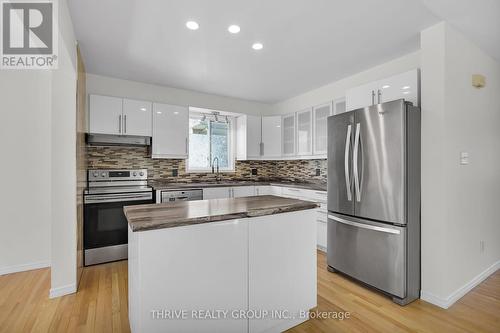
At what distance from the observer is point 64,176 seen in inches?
95.5

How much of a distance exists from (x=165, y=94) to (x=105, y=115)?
100 centimetres

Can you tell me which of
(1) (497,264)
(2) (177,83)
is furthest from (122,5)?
(1) (497,264)

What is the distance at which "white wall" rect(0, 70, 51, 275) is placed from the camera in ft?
9.78

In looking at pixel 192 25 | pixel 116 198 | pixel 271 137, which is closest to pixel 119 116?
pixel 116 198

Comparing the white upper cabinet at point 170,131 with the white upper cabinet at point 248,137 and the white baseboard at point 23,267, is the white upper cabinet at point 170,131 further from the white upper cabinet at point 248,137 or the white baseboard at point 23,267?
the white baseboard at point 23,267

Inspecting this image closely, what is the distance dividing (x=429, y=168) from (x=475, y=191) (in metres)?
0.79

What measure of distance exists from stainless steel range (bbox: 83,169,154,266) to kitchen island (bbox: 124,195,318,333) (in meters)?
1.75

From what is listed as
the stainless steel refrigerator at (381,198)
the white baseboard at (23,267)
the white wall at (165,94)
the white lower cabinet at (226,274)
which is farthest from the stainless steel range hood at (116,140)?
the stainless steel refrigerator at (381,198)

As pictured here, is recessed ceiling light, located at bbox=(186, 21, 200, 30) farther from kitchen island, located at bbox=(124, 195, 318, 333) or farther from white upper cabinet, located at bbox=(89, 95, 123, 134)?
white upper cabinet, located at bbox=(89, 95, 123, 134)

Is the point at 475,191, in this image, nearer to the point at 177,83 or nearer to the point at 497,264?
the point at 497,264

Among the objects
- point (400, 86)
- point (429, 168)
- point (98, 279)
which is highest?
point (400, 86)

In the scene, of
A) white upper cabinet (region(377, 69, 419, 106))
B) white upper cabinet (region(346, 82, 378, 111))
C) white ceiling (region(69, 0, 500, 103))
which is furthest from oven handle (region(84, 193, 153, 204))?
white upper cabinet (region(377, 69, 419, 106))

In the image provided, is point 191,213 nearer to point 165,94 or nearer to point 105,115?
point 105,115

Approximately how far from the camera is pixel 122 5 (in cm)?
203
